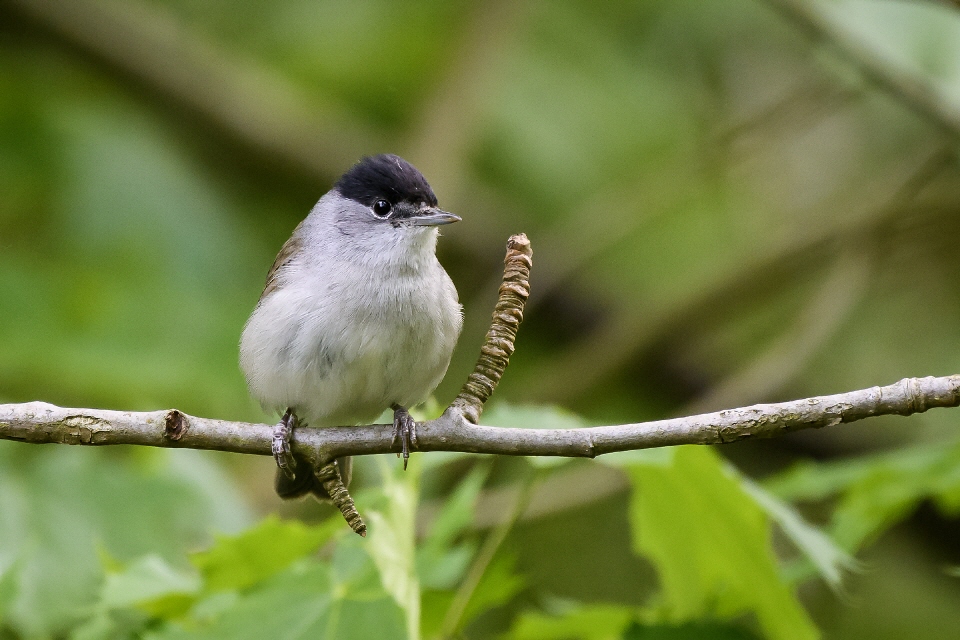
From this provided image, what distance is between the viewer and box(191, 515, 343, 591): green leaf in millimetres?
2385

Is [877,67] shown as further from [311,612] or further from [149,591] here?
[149,591]

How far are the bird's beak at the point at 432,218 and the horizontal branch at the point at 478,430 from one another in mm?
1003

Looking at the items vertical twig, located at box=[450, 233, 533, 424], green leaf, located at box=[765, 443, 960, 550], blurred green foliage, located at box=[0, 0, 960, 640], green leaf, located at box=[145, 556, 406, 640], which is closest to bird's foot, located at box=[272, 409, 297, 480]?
green leaf, located at box=[145, 556, 406, 640]

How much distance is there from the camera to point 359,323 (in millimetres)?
2963

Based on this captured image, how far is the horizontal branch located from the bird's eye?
1270 millimetres

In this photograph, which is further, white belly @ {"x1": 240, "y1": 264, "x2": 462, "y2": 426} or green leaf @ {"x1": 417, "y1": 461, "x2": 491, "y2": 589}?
white belly @ {"x1": 240, "y1": 264, "x2": 462, "y2": 426}

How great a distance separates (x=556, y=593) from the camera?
16.7 ft

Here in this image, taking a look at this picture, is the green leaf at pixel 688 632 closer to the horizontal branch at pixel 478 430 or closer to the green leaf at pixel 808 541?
the green leaf at pixel 808 541

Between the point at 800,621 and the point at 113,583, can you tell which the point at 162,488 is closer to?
the point at 113,583

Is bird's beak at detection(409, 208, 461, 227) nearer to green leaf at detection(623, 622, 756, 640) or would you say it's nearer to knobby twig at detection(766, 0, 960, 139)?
green leaf at detection(623, 622, 756, 640)

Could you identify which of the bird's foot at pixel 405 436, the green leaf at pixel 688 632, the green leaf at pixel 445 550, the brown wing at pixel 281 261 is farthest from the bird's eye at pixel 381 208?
the green leaf at pixel 688 632

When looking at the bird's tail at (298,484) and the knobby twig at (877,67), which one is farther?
the knobby twig at (877,67)

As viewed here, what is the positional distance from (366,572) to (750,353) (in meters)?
4.44

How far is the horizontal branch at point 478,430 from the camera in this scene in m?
1.88
